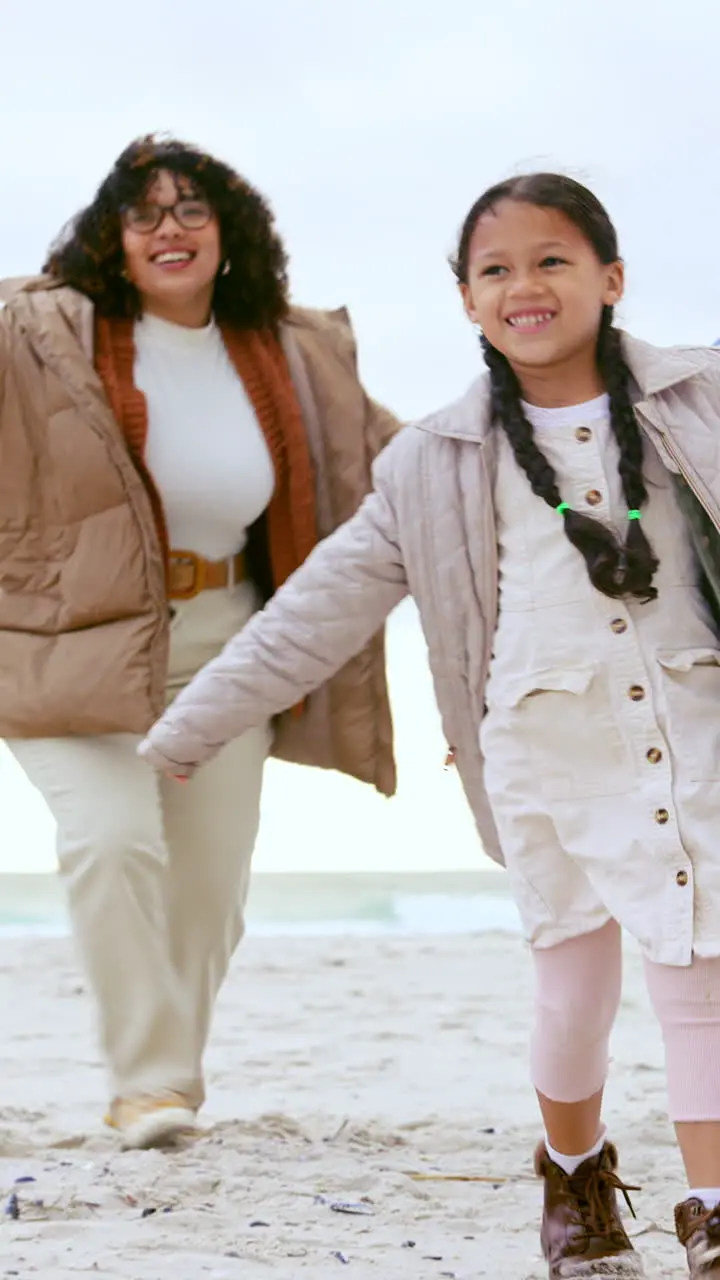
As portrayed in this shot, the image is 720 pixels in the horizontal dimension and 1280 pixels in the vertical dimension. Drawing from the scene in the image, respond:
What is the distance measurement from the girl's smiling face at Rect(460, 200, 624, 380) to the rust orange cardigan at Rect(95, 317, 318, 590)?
129cm

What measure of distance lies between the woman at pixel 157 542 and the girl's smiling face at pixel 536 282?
127 cm

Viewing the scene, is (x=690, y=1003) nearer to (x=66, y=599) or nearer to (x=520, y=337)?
(x=520, y=337)

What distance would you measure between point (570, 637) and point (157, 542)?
1405mm

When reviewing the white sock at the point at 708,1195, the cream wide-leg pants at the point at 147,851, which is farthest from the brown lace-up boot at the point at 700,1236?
the cream wide-leg pants at the point at 147,851

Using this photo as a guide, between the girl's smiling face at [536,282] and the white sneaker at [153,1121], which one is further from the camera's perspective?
the white sneaker at [153,1121]

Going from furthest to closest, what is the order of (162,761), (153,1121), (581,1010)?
(153,1121)
(162,761)
(581,1010)

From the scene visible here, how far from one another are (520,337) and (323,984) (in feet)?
16.4

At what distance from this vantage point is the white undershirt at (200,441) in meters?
4.04

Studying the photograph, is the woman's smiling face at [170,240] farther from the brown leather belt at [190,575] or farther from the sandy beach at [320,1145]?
the sandy beach at [320,1145]

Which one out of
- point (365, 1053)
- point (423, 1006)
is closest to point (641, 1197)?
point (365, 1053)

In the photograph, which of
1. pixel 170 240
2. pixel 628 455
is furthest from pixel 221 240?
pixel 628 455

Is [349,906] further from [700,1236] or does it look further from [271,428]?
[700,1236]

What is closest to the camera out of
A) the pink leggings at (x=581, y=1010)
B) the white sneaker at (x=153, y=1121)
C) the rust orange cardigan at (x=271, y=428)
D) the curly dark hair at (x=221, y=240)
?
the pink leggings at (x=581, y=1010)

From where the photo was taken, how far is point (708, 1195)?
253 centimetres
